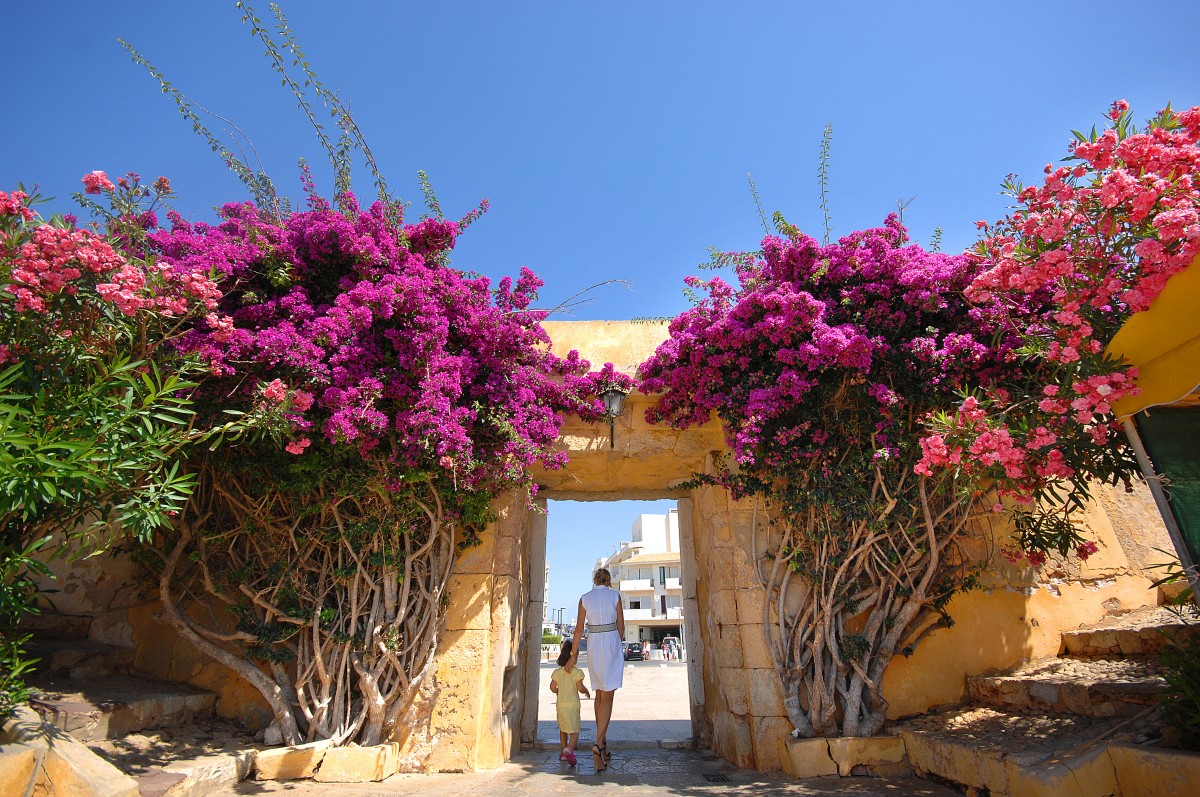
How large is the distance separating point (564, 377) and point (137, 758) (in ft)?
12.7

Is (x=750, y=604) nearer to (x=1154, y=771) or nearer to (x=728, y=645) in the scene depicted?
(x=728, y=645)

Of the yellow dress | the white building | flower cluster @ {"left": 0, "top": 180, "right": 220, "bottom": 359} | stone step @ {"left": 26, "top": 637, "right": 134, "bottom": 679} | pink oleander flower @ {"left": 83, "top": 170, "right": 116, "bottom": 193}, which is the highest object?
the white building

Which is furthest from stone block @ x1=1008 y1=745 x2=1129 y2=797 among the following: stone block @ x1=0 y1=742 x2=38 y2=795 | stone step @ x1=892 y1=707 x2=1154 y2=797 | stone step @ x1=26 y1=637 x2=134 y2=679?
stone step @ x1=26 y1=637 x2=134 y2=679

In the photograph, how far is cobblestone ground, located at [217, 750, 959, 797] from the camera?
3922mm

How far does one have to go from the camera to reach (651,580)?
4112cm

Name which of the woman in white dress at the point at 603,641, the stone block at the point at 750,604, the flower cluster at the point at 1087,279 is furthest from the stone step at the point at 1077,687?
the woman in white dress at the point at 603,641

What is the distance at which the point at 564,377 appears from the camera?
5727mm

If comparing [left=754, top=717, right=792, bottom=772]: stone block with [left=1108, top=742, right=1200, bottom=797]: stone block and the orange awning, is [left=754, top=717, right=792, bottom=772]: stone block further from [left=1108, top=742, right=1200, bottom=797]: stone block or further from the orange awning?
the orange awning

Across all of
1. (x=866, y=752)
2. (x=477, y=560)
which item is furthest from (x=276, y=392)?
(x=866, y=752)

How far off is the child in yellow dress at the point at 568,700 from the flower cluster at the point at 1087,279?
3300mm

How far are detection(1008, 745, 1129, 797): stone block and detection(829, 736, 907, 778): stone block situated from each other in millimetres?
1225

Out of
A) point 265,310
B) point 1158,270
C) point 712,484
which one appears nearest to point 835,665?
point 712,484

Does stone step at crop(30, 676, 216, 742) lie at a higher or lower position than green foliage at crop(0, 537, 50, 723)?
lower

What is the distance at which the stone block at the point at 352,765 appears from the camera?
422cm
